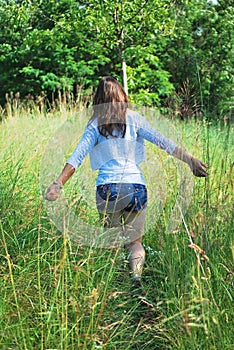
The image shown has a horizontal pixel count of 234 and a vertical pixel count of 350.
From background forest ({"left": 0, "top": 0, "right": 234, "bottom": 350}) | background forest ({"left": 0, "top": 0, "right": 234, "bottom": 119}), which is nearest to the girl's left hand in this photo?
background forest ({"left": 0, "top": 0, "right": 234, "bottom": 350})

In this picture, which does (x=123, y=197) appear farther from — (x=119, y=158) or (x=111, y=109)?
(x=111, y=109)

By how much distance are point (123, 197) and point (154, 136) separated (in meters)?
0.44

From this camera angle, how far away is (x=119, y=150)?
317 centimetres

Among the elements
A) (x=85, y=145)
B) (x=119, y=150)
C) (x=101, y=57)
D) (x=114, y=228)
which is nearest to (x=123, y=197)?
(x=114, y=228)

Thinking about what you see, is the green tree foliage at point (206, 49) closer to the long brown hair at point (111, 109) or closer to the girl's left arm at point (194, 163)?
the long brown hair at point (111, 109)

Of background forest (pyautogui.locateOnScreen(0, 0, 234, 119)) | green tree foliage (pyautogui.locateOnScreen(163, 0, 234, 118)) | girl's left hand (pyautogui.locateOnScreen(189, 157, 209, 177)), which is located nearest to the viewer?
girl's left hand (pyautogui.locateOnScreen(189, 157, 209, 177))

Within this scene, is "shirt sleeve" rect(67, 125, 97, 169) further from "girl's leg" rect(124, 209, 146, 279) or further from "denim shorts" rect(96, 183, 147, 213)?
"girl's leg" rect(124, 209, 146, 279)

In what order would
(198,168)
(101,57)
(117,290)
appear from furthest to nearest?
(101,57)
(198,168)
(117,290)

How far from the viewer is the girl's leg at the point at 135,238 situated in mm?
2997

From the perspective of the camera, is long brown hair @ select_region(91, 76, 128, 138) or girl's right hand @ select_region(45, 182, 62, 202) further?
long brown hair @ select_region(91, 76, 128, 138)

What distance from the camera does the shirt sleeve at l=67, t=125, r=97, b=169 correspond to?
3.14 meters

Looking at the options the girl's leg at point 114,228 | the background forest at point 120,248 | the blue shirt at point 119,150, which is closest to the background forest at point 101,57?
the background forest at point 120,248

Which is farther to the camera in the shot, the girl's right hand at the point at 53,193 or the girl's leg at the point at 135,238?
the girl's leg at the point at 135,238

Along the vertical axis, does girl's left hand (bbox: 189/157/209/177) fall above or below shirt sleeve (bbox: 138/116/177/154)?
below
